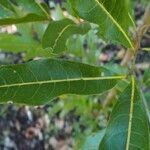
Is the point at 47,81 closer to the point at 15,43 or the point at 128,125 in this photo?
the point at 128,125

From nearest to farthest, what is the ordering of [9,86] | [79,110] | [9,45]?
[9,86] → [9,45] → [79,110]

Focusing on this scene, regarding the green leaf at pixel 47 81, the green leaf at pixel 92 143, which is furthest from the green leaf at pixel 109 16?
the green leaf at pixel 92 143

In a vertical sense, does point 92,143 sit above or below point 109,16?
below

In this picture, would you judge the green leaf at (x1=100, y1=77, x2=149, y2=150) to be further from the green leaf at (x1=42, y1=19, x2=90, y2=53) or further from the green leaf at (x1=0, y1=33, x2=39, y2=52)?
the green leaf at (x1=0, y1=33, x2=39, y2=52)

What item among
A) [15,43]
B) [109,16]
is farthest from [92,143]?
[109,16]

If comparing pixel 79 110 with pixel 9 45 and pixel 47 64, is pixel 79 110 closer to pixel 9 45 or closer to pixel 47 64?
pixel 9 45

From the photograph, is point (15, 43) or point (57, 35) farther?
point (15, 43)

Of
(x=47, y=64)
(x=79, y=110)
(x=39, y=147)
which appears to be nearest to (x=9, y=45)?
(x=47, y=64)
